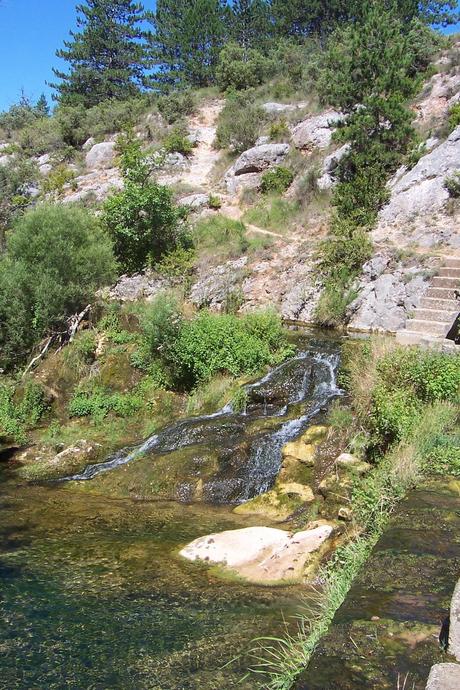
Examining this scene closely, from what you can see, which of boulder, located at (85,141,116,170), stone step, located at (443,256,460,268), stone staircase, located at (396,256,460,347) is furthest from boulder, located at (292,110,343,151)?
stone staircase, located at (396,256,460,347)

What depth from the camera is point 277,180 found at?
81.1 feet

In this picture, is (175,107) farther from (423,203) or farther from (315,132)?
(423,203)

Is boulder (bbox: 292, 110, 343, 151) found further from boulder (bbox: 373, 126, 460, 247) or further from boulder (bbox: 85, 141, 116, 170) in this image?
boulder (bbox: 85, 141, 116, 170)

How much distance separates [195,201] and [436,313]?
14556 mm

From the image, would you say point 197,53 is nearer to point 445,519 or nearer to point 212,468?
point 212,468

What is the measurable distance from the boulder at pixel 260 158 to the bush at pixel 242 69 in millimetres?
10325

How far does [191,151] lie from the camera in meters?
30.5

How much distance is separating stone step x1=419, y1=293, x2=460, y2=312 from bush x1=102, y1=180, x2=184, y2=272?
34.4 ft

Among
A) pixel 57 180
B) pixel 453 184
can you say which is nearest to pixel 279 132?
pixel 57 180

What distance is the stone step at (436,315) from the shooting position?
494 inches

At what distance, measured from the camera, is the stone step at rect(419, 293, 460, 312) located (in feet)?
42.4

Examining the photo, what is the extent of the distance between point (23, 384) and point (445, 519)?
34.3ft

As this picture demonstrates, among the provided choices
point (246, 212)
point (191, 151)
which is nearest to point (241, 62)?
point (191, 151)

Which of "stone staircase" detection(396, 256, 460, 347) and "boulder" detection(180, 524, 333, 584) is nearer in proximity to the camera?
"boulder" detection(180, 524, 333, 584)
